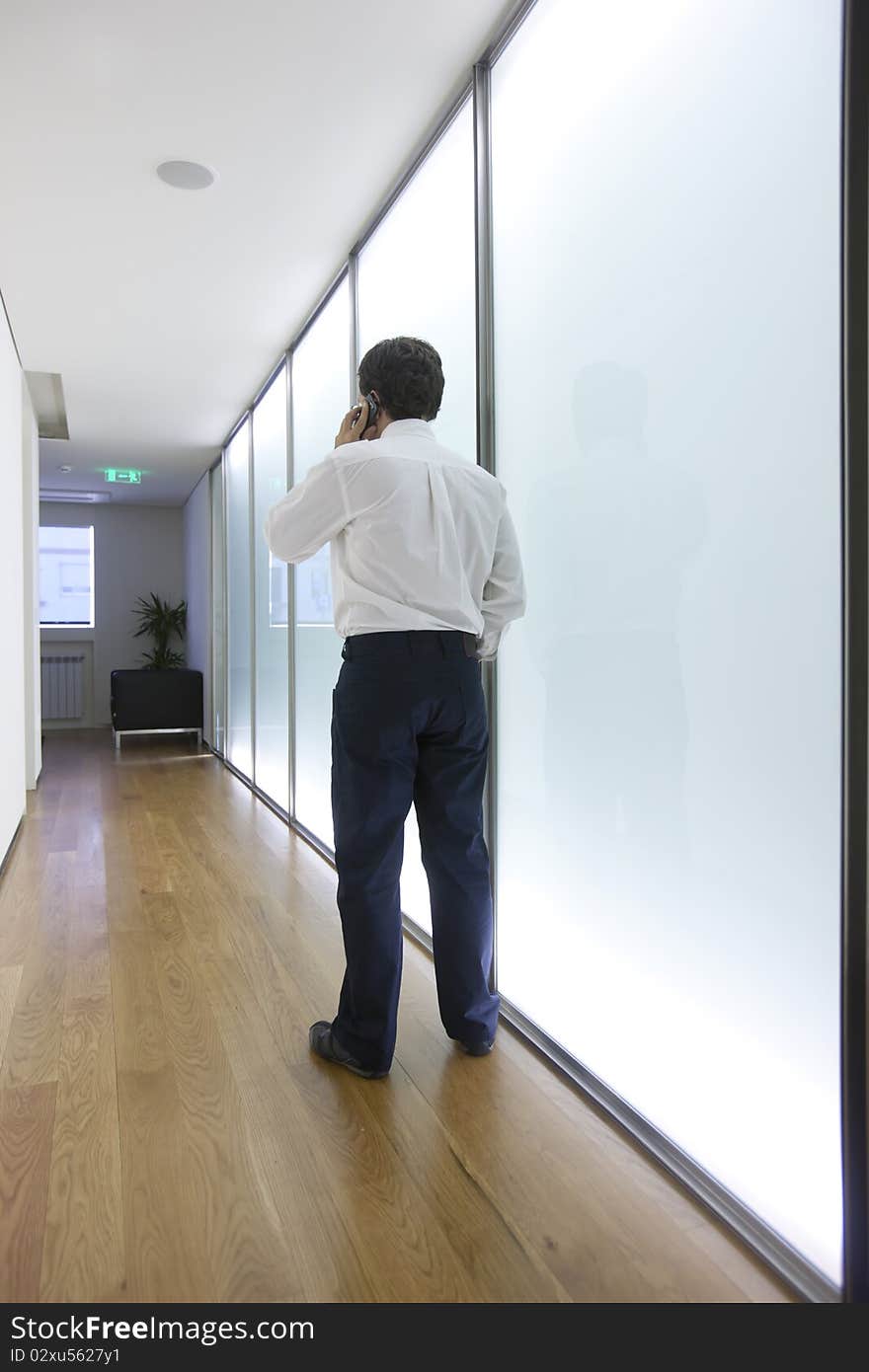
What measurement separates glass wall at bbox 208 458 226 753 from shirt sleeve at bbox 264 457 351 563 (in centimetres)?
632

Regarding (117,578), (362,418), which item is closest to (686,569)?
(362,418)

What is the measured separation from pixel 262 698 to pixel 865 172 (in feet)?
17.6

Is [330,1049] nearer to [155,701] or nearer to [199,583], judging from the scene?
[155,701]

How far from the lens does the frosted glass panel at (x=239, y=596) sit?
6.90 m

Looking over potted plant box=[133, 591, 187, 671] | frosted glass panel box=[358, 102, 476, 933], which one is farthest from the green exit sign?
frosted glass panel box=[358, 102, 476, 933]

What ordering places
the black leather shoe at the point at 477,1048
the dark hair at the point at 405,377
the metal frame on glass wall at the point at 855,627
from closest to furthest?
the metal frame on glass wall at the point at 855,627, the dark hair at the point at 405,377, the black leather shoe at the point at 477,1048

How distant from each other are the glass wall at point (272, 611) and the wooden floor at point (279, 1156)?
8.19 ft

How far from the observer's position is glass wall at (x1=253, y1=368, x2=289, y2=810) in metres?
5.47

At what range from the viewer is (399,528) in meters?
1.97

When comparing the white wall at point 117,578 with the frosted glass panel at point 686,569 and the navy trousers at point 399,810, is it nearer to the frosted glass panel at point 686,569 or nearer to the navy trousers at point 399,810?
the frosted glass panel at point 686,569

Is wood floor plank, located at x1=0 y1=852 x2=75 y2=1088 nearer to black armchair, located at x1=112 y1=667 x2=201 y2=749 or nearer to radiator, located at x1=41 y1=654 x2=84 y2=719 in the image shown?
black armchair, located at x1=112 y1=667 x2=201 y2=749

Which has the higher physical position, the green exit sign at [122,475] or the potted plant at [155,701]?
the green exit sign at [122,475]

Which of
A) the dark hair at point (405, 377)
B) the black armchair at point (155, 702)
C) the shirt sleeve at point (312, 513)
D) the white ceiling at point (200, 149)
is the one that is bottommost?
the black armchair at point (155, 702)

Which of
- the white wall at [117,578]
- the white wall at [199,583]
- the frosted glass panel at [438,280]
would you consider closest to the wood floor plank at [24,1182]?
the frosted glass panel at [438,280]
